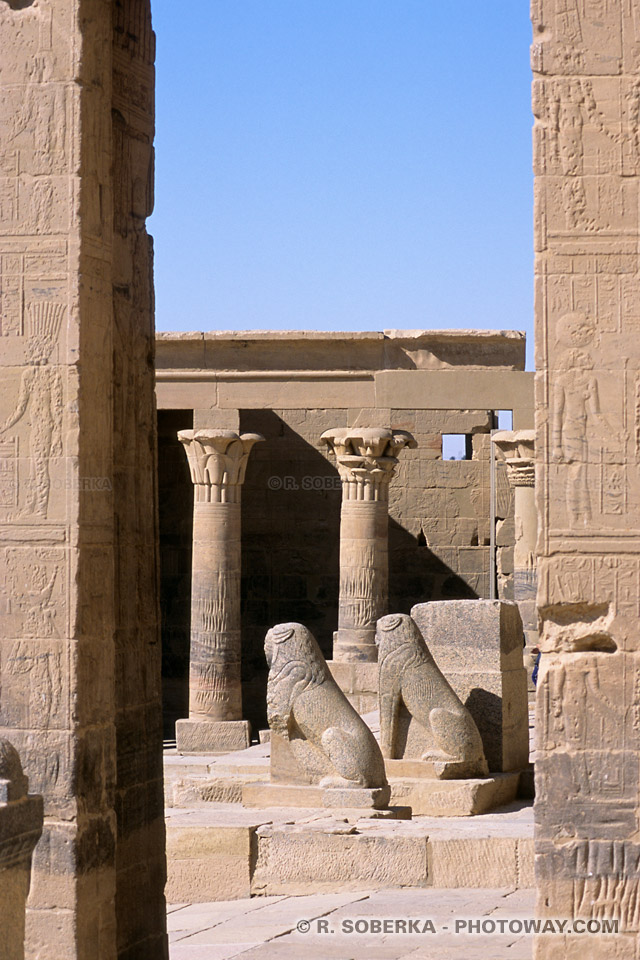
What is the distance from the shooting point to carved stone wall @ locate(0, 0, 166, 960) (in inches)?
208

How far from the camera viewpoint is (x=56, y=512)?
5336mm

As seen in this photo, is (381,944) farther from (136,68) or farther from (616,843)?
(136,68)

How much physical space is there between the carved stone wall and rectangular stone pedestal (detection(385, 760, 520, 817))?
4.76m

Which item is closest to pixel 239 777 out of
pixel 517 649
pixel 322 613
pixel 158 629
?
pixel 517 649

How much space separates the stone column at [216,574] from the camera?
16078 millimetres

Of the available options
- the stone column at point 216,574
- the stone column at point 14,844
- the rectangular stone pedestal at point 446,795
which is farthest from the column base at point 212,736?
the stone column at point 14,844

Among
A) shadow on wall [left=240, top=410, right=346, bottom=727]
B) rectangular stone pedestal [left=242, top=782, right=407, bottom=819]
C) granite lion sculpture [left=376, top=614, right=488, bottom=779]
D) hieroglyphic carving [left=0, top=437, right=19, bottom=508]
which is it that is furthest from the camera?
shadow on wall [left=240, top=410, right=346, bottom=727]

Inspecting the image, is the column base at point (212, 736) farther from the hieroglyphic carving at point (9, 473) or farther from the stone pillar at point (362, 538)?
the hieroglyphic carving at point (9, 473)

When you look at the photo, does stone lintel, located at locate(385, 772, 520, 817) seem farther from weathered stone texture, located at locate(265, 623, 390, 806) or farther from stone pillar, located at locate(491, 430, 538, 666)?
stone pillar, located at locate(491, 430, 538, 666)

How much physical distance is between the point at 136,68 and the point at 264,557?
1416 cm

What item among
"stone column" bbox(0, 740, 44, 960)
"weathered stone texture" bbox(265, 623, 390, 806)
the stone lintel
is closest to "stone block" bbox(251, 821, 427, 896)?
"weathered stone texture" bbox(265, 623, 390, 806)

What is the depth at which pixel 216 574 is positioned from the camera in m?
16.2

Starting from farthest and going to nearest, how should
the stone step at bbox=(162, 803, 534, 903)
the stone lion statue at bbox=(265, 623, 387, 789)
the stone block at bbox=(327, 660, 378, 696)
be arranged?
the stone block at bbox=(327, 660, 378, 696) < the stone lion statue at bbox=(265, 623, 387, 789) < the stone step at bbox=(162, 803, 534, 903)

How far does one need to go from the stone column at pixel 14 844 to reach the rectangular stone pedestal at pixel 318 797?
494 cm
